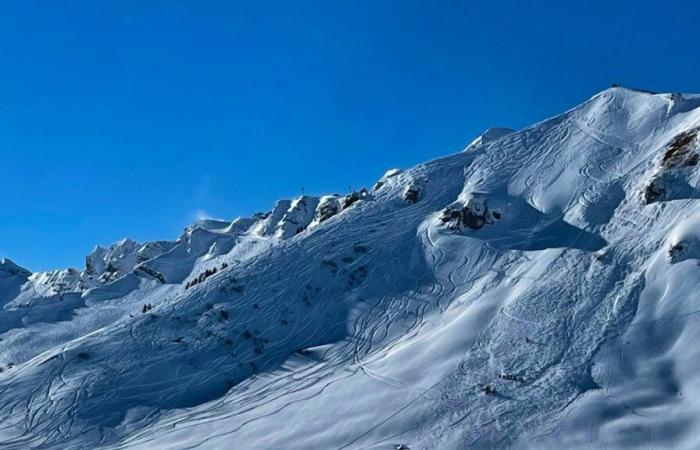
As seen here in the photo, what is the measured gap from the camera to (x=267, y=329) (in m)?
48.2

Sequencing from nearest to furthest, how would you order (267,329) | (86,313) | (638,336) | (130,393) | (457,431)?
(457,431)
(638,336)
(130,393)
(267,329)
(86,313)

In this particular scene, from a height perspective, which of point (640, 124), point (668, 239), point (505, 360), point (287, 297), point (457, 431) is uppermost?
point (640, 124)

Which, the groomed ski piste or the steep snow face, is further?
the steep snow face

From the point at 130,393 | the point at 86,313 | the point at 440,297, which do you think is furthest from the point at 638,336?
the point at 86,313

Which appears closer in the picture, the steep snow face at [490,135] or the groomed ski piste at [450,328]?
the groomed ski piste at [450,328]

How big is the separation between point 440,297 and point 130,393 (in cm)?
2059

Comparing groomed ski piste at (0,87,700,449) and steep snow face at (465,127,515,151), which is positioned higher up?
steep snow face at (465,127,515,151)

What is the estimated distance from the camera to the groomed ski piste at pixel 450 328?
32.7m

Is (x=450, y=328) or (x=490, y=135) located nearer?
(x=450, y=328)

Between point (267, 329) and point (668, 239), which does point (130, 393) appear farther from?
point (668, 239)

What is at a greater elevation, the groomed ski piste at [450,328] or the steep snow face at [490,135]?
the steep snow face at [490,135]

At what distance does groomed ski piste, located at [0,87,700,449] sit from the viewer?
32656mm

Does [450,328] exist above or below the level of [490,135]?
below

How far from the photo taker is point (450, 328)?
134 ft
